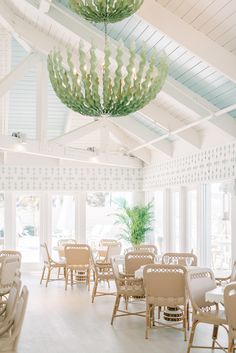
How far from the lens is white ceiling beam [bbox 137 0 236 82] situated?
6234 millimetres

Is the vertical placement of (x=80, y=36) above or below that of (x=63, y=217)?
above

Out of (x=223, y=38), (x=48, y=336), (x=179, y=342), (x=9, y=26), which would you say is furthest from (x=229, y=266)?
(x=9, y=26)

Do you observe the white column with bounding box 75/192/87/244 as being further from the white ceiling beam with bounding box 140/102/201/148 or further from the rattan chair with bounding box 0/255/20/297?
the rattan chair with bounding box 0/255/20/297

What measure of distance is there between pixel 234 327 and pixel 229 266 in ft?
14.3

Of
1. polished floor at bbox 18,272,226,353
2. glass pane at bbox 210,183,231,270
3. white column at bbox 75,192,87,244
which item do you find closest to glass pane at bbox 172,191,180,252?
glass pane at bbox 210,183,231,270

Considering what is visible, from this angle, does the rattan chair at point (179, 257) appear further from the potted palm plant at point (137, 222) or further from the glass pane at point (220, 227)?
the potted palm plant at point (137, 222)

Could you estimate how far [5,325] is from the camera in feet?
15.5

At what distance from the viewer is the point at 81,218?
14.3m

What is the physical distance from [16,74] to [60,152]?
2.31m

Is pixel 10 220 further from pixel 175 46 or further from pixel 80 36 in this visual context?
pixel 175 46

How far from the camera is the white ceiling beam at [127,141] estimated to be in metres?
13.0

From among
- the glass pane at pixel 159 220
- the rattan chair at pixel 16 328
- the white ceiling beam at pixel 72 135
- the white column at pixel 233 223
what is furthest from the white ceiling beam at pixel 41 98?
the rattan chair at pixel 16 328

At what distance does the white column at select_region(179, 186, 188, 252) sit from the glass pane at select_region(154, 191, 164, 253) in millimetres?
1755

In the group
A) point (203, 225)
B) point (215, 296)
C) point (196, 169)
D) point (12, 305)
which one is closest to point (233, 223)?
point (203, 225)
